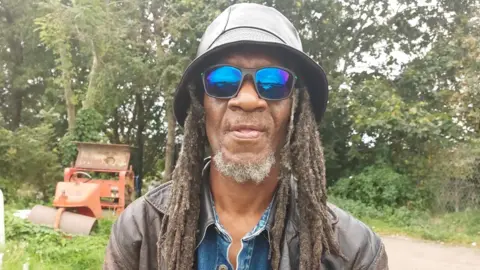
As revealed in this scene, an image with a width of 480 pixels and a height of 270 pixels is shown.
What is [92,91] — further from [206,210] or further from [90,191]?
[206,210]

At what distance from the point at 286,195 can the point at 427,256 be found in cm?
695

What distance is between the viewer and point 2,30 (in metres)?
19.3

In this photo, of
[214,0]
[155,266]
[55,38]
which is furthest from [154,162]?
[155,266]

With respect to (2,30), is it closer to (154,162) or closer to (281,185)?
(154,162)

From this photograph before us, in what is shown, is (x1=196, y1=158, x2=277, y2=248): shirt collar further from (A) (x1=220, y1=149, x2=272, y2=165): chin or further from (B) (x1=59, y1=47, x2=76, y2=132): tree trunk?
(B) (x1=59, y1=47, x2=76, y2=132): tree trunk

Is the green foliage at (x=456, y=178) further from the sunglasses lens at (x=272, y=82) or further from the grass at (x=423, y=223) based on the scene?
the sunglasses lens at (x=272, y=82)

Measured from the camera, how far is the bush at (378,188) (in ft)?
39.2

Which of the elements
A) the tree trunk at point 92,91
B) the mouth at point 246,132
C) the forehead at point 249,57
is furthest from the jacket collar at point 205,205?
the tree trunk at point 92,91

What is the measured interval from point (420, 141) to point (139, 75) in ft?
23.4

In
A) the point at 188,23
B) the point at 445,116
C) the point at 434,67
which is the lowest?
the point at 445,116

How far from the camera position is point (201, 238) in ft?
5.83

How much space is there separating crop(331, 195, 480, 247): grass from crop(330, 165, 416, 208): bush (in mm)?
318

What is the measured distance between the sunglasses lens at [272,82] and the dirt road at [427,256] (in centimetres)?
596

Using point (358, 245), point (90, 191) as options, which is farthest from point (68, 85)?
point (358, 245)
